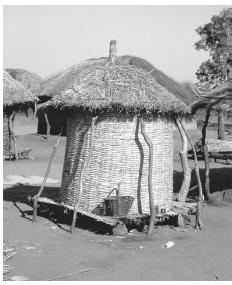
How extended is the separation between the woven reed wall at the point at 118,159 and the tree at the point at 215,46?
1723cm

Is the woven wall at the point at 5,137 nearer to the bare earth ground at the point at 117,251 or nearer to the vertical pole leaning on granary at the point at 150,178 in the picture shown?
the bare earth ground at the point at 117,251

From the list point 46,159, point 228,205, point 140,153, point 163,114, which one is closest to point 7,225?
point 140,153

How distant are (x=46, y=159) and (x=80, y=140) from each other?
10.7 metres

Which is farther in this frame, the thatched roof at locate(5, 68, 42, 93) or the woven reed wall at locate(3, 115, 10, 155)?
the thatched roof at locate(5, 68, 42, 93)

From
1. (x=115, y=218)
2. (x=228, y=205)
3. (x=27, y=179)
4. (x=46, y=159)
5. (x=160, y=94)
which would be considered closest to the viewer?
(x=115, y=218)

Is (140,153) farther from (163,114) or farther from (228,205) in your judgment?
(228,205)

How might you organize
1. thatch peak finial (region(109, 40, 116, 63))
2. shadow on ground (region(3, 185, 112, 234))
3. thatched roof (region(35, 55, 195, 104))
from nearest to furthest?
1. shadow on ground (region(3, 185, 112, 234))
2. thatch peak finial (region(109, 40, 116, 63))
3. thatched roof (region(35, 55, 195, 104))

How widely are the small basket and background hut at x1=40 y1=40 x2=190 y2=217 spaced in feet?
1.04

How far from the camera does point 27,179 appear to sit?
15305mm

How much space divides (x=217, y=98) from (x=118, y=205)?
4.89 meters

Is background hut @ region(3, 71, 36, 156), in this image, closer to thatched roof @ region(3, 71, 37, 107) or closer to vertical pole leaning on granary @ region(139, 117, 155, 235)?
thatched roof @ region(3, 71, 37, 107)

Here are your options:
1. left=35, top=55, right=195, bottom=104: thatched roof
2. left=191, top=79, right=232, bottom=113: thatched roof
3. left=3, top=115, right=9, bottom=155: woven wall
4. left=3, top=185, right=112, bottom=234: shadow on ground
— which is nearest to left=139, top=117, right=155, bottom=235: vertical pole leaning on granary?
left=3, top=185, right=112, bottom=234: shadow on ground

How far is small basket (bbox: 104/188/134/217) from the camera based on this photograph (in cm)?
914

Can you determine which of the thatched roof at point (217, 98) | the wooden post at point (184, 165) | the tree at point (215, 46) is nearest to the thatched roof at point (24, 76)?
the tree at point (215, 46)
